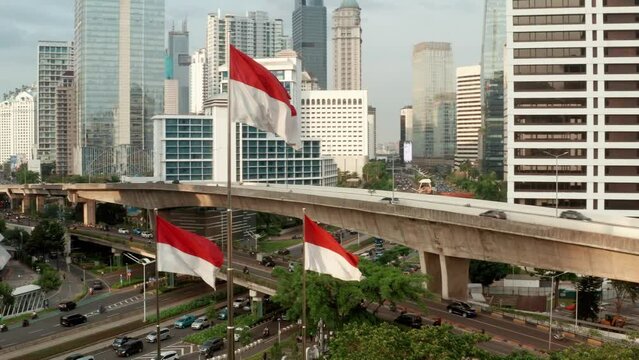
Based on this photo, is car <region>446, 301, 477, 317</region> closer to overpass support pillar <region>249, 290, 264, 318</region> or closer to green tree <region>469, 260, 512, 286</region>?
green tree <region>469, 260, 512, 286</region>

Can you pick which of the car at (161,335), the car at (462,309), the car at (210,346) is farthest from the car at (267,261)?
the car at (462,309)

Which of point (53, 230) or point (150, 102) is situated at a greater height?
point (150, 102)

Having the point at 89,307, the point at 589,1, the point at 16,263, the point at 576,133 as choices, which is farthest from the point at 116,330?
the point at 589,1

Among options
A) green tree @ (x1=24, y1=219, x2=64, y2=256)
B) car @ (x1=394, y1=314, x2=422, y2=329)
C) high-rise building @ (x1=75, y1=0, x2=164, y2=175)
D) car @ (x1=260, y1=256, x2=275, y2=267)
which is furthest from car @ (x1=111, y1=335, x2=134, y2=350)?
high-rise building @ (x1=75, y1=0, x2=164, y2=175)

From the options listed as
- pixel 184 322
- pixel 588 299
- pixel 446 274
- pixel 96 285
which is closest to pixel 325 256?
pixel 446 274

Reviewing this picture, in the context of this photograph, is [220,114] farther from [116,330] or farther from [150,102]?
[116,330]

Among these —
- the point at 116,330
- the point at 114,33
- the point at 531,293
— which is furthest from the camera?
the point at 114,33
